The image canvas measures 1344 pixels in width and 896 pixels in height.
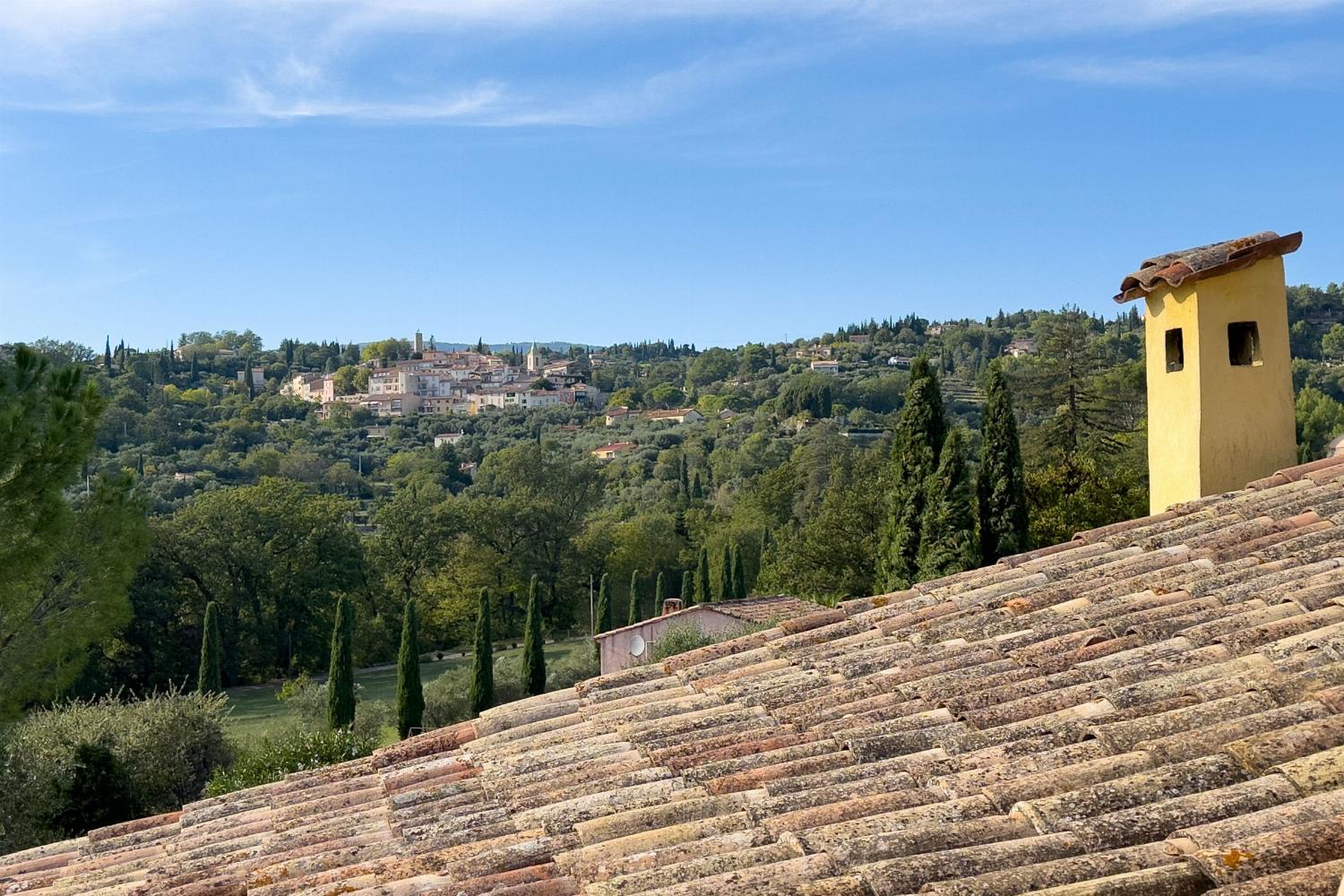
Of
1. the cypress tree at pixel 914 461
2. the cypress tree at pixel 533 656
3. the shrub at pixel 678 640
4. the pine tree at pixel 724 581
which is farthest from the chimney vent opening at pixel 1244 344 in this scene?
the pine tree at pixel 724 581

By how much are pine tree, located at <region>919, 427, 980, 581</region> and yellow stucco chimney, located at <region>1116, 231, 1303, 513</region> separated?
46.7 ft

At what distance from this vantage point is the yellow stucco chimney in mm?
6957

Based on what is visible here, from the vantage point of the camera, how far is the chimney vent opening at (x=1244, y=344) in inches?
281

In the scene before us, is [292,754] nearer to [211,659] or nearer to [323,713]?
[323,713]

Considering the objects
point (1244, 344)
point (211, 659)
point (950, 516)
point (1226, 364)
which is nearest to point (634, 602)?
point (211, 659)

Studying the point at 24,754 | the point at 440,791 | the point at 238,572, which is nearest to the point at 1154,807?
the point at 440,791

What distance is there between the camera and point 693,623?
88.6 feet

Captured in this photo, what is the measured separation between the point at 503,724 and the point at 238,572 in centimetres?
4023

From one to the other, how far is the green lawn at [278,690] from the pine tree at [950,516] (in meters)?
15.1

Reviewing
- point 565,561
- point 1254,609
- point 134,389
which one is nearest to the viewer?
point 1254,609

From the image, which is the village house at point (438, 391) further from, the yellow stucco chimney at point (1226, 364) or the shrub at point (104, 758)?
the yellow stucco chimney at point (1226, 364)

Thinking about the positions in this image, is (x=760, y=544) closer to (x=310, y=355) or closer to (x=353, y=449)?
(x=353, y=449)

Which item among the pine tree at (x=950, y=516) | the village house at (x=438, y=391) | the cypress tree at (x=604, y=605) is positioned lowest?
Result: the cypress tree at (x=604, y=605)

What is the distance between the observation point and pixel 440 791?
4133mm
